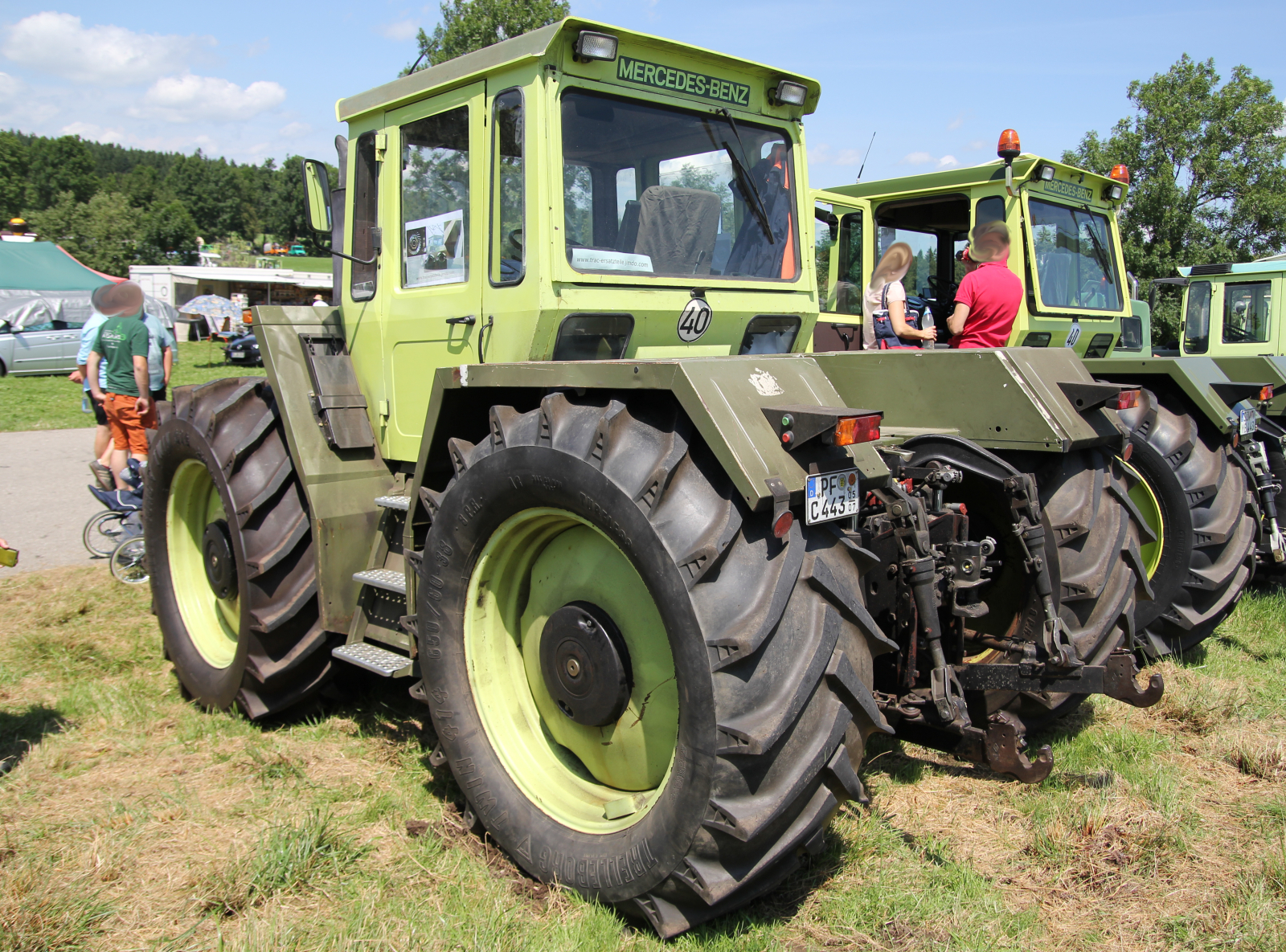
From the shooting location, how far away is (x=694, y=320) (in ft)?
10.9

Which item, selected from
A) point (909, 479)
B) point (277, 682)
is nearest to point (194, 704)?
point (277, 682)

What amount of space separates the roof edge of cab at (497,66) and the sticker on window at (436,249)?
468 millimetres

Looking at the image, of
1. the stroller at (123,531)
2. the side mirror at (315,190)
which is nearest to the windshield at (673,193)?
the side mirror at (315,190)

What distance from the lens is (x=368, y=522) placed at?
379 centimetres

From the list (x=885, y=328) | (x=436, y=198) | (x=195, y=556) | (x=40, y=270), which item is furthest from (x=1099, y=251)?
(x=40, y=270)

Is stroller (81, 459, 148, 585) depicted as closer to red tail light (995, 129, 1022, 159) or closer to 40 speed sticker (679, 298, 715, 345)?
40 speed sticker (679, 298, 715, 345)

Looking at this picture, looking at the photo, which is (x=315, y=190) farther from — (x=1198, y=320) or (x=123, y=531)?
(x=1198, y=320)

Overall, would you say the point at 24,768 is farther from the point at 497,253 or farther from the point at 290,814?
the point at 497,253

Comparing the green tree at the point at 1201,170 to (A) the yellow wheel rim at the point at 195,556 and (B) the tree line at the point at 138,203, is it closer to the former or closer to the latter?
(A) the yellow wheel rim at the point at 195,556

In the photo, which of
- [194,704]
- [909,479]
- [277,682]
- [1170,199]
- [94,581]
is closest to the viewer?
[909,479]

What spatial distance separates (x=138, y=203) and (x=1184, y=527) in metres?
89.2

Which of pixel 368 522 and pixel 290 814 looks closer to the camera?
pixel 290 814

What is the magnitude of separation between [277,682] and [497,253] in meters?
2.04

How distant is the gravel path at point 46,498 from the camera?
23.1 feet
